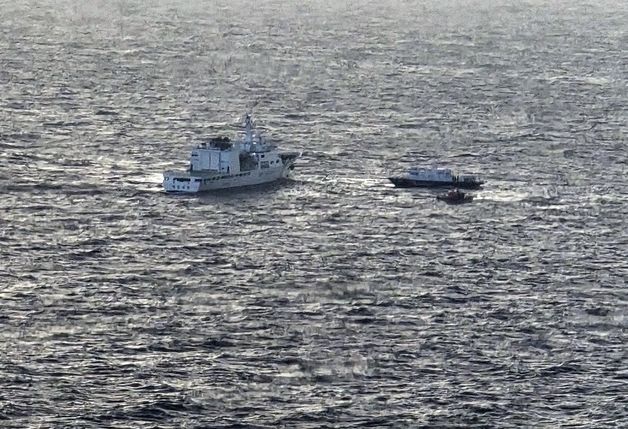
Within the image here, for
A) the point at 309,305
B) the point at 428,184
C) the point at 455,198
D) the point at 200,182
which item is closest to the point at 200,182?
the point at 200,182

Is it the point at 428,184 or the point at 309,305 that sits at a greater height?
the point at 428,184

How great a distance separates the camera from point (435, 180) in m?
194

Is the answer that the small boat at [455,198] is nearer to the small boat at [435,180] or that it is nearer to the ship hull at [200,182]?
the small boat at [435,180]

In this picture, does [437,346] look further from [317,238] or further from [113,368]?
[317,238]

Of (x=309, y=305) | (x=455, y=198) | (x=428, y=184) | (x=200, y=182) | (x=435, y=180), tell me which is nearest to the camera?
(x=309, y=305)

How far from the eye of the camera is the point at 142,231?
554 feet

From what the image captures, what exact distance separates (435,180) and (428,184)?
859 mm

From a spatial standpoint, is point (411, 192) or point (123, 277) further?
point (411, 192)

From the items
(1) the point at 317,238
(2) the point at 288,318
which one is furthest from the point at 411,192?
(2) the point at 288,318

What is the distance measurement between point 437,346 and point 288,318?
12.5m

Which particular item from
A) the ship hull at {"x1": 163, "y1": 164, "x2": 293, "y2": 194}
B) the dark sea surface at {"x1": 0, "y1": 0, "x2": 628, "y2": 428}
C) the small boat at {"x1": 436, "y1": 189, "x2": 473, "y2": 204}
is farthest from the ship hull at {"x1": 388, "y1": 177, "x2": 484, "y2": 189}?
the ship hull at {"x1": 163, "y1": 164, "x2": 293, "y2": 194}

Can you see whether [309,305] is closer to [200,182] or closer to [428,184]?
[200,182]

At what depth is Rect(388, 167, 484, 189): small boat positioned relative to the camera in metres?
194

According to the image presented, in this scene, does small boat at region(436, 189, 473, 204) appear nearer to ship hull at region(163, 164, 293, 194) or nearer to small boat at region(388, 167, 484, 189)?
small boat at region(388, 167, 484, 189)
